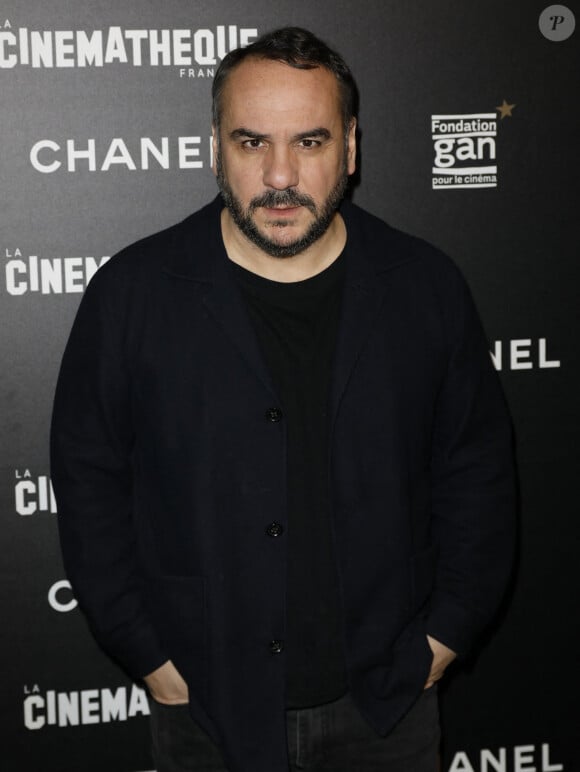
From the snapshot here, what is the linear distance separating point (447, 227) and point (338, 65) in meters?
0.69

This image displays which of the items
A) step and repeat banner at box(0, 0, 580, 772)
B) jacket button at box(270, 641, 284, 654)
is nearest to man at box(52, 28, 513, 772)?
jacket button at box(270, 641, 284, 654)

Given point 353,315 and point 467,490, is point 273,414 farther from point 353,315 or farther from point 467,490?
point 467,490

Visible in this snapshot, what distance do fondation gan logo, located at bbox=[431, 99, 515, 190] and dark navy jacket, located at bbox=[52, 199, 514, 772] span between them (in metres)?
0.53

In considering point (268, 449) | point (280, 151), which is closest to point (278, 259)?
point (280, 151)

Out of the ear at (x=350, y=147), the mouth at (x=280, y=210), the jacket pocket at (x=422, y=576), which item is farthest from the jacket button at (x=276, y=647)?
the ear at (x=350, y=147)

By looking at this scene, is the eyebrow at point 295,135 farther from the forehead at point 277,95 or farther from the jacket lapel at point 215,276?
the jacket lapel at point 215,276

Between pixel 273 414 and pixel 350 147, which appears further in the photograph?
pixel 350 147

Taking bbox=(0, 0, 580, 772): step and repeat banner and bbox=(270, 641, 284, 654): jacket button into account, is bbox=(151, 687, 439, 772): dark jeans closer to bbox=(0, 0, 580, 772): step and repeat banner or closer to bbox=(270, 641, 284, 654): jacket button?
bbox=(270, 641, 284, 654): jacket button

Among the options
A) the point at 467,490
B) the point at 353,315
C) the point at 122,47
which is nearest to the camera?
the point at 353,315

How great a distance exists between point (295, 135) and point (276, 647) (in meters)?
0.90

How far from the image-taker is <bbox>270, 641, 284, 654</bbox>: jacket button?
73.7 inches

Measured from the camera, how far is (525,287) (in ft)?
8.39

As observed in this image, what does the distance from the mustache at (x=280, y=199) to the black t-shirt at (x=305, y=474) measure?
0.14 m

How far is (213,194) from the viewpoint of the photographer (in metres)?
2.42
